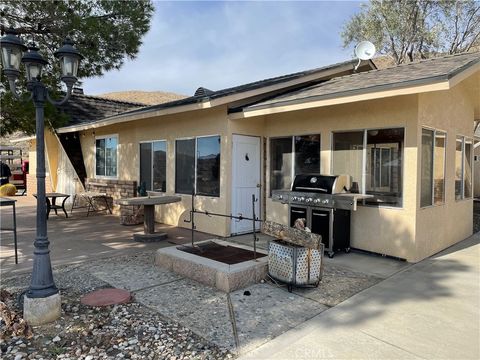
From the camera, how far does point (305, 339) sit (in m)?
3.32

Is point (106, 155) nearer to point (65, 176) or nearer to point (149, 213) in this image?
point (65, 176)

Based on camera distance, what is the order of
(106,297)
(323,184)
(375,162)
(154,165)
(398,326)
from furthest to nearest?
(154,165)
(375,162)
(323,184)
(106,297)
(398,326)

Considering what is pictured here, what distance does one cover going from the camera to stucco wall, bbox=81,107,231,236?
7867 mm

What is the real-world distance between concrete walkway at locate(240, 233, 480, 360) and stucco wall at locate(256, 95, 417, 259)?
1.01 metres

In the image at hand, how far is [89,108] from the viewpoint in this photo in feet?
51.3

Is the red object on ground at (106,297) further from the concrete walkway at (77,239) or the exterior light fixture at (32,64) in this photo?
the exterior light fixture at (32,64)

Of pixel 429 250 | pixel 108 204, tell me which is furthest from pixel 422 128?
pixel 108 204

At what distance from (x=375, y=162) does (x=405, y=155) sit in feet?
1.86

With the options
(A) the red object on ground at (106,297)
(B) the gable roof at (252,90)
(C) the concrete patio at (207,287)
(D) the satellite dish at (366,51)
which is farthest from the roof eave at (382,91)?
(A) the red object on ground at (106,297)

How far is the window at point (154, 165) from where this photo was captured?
382 inches

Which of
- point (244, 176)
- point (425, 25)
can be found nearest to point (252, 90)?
point (244, 176)

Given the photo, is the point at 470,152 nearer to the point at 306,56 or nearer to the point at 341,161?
the point at 341,161

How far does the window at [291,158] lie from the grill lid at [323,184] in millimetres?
868

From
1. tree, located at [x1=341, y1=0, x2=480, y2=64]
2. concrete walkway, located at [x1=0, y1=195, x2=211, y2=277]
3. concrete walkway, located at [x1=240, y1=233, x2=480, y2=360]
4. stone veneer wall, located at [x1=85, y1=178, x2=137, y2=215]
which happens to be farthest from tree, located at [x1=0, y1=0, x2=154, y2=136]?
tree, located at [x1=341, y1=0, x2=480, y2=64]
